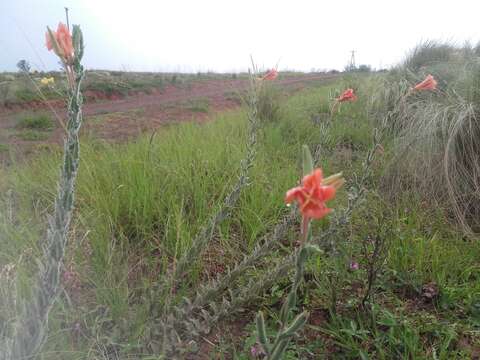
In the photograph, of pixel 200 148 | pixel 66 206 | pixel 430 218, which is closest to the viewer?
pixel 66 206

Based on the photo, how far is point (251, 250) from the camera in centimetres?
184

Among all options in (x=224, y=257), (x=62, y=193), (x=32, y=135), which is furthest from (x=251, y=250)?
(x=32, y=135)

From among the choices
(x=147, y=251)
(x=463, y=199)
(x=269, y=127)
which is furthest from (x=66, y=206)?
(x=269, y=127)

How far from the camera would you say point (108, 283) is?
139cm

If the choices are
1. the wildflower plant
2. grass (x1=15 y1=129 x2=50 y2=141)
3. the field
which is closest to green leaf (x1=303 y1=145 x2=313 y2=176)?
the wildflower plant

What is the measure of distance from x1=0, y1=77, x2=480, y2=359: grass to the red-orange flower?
860mm

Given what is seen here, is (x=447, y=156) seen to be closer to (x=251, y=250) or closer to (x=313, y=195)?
(x=251, y=250)

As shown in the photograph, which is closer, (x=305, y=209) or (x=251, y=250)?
(x=305, y=209)

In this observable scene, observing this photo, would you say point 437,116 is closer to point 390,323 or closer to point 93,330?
point 390,323

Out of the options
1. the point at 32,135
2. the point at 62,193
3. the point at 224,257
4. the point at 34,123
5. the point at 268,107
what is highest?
the point at 268,107

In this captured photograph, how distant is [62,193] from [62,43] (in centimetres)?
29

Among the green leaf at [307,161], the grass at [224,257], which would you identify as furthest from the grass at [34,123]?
the green leaf at [307,161]

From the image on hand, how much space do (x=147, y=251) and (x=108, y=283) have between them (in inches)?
15.1

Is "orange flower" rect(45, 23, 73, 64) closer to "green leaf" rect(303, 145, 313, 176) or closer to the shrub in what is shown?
"green leaf" rect(303, 145, 313, 176)
